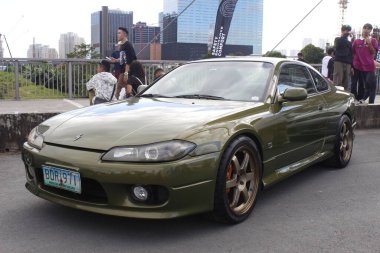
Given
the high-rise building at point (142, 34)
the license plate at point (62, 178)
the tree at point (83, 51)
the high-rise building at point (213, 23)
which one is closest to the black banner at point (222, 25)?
the high-rise building at point (213, 23)

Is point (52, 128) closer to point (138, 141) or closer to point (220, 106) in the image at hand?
point (138, 141)

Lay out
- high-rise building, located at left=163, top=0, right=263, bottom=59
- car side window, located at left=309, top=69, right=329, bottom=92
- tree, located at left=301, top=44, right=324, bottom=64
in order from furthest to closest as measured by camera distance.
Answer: tree, located at left=301, top=44, right=324, bottom=64
high-rise building, located at left=163, top=0, right=263, bottom=59
car side window, located at left=309, top=69, right=329, bottom=92

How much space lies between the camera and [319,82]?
5.65 meters

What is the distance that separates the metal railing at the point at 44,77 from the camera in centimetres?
1156

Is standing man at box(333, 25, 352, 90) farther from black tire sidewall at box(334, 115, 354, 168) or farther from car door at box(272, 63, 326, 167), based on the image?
car door at box(272, 63, 326, 167)

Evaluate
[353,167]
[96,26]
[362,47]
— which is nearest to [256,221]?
[353,167]

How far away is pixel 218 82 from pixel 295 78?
106 cm

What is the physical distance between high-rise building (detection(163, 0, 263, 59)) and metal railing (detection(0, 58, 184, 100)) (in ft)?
9.99

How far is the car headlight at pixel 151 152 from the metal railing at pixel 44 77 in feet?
27.8

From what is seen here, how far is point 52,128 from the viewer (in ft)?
12.4

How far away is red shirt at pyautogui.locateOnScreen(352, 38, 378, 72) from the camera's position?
10.0 meters

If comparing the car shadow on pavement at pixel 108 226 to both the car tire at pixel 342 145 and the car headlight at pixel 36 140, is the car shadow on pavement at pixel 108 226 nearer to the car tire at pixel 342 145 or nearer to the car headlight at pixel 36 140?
the car headlight at pixel 36 140

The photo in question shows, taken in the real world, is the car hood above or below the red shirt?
below

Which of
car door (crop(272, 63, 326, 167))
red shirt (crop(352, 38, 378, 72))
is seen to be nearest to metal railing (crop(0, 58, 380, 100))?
red shirt (crop(352, 38, 378, 72))
